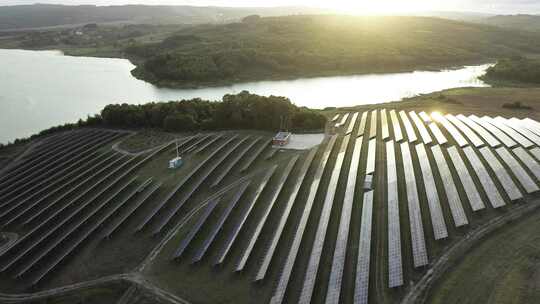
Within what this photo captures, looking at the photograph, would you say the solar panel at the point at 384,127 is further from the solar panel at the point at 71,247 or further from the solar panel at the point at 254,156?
the solar panel at the point at 71,247

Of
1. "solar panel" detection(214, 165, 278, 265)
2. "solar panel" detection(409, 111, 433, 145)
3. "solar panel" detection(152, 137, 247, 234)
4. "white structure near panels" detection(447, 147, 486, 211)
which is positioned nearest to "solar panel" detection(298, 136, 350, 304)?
"solar panel" detection(214, 165, 278, 265)

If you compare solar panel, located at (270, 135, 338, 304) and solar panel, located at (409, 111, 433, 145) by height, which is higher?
solar panel, located at (409, 111, 433, 145)

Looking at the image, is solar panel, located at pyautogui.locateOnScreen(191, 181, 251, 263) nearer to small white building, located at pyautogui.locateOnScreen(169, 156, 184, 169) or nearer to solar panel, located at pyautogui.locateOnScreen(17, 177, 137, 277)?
small white building, located at pyautogui.locateOnScreen(169, 156, 184, 169)

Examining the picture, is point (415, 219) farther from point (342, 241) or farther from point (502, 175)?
point (502, 175)

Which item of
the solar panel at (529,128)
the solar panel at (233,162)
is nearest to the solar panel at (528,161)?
the solar panel at (529,128)

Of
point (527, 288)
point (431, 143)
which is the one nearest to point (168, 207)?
point (527, 288)

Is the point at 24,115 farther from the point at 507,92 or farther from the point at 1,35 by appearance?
the point at 1,35
